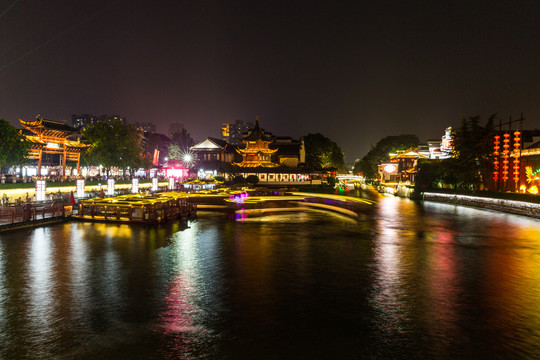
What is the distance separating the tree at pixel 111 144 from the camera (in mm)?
65312

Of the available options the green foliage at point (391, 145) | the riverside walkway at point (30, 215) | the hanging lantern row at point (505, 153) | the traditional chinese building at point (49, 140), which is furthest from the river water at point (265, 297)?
the green foliage at point (391, 145)

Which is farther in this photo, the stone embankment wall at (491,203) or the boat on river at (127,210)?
the stone embankment wall at (491,203)

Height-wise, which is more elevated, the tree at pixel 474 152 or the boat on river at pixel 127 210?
the tree at pixel 474 152

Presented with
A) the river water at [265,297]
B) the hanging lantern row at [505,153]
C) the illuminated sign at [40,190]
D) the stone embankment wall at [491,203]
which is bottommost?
the river water at [265,297]

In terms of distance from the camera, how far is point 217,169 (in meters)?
81.2

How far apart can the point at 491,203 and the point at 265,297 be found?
36.2m

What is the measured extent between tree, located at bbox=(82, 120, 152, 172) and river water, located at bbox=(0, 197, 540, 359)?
50.4 m

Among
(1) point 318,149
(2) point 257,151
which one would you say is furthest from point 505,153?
(1) point 318,149

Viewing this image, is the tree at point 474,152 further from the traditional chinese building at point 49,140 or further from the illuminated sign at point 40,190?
the traditional chinese building at point 49,140

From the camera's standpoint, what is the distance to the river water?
709 centimetres

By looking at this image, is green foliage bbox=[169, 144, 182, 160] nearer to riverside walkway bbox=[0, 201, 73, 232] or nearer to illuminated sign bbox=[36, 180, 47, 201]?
illuminated sign bbox=[36, 180, 47, 201]

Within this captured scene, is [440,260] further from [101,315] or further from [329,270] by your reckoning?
[101,315]

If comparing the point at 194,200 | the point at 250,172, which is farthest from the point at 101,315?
the point at 250,172

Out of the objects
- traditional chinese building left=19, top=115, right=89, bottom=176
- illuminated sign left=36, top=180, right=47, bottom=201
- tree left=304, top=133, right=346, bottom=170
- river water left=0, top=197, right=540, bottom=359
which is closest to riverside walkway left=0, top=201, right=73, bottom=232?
river water left=0, top=197, right=540, bottom=359
